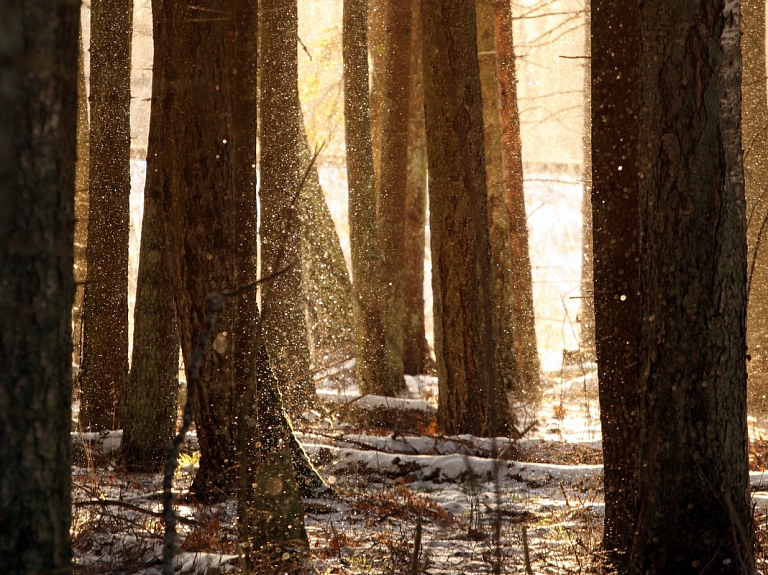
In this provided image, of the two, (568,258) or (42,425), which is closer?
(42,425)

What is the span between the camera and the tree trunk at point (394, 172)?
42.8 feet

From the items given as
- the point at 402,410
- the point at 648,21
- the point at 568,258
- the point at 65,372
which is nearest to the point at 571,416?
the point at 402,410

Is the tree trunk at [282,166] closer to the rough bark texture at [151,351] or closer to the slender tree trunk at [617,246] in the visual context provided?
the rough bark texture at [151,351]

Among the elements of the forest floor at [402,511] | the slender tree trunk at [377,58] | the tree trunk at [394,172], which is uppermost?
the slender tree trunk at [377,58]

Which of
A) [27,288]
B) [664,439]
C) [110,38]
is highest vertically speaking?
[110,38]

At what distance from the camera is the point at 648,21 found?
13.0ft

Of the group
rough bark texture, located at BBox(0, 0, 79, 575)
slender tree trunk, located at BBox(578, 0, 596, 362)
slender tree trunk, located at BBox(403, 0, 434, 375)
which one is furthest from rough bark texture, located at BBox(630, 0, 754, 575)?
slender tree trunk, located at BBox(578, 0, 596, 362)

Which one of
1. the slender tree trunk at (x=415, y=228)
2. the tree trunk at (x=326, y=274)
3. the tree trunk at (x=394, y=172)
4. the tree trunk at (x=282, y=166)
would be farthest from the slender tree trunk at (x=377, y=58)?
the tree trunk at (x=282, y=166)

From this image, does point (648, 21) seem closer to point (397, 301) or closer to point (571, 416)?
point (571, 416)

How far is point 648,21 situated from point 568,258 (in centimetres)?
2169

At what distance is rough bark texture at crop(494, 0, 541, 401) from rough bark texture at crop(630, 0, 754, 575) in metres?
8.76

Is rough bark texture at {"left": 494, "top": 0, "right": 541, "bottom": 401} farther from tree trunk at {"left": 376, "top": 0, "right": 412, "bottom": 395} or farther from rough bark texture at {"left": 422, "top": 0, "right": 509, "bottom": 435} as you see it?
rough bark texture at {"left": 422, "top": 0, "right": 509, "bottom": 435}

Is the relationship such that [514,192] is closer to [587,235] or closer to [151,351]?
[587,235]

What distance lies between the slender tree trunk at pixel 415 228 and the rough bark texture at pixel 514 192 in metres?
1.42
